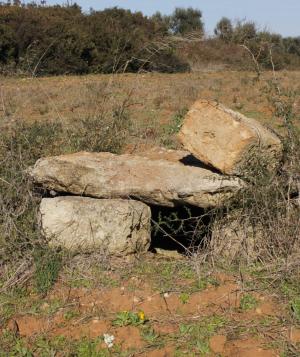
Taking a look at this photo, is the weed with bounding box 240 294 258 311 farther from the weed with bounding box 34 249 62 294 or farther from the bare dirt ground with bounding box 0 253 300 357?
the weed with bounding box 34 249 62 294

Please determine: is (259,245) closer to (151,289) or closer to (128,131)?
(151,289)

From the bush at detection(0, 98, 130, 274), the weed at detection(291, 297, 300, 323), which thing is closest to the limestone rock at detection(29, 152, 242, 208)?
the bush at detection(0, 98, 130, 274)

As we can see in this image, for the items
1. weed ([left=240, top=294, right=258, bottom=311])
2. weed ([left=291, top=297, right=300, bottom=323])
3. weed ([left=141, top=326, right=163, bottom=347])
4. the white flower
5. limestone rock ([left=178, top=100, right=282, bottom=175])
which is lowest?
the white flower

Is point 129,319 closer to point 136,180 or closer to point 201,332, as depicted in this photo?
point 201,332

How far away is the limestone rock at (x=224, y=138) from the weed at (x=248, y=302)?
0.96m

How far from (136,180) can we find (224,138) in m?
0.80

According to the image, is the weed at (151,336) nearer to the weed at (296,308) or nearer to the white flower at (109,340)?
the white flower at (109,340)

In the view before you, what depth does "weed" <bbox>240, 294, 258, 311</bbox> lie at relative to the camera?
11.8 ft

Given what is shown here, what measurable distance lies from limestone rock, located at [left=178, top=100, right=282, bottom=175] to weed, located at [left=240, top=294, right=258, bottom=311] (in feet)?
3.16

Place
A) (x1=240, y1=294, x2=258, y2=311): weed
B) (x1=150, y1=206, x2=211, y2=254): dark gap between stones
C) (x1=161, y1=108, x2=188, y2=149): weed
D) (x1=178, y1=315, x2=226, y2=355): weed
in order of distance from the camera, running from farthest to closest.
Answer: (x1=161, y1=108, x2=188, y2=149): weed
(x1=150, y1=206, x2=211, y2=254): dark gap between stones
(x1=240, y1=294, x2=258, y2=311): weed
(x1=178, y1=315, x2=226, y2=355): weed

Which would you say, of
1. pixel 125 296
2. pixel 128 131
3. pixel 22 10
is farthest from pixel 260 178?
pixel 22 10

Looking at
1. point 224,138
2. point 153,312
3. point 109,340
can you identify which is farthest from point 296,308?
point 224,138

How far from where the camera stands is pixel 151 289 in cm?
386

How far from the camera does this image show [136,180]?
4.38m
